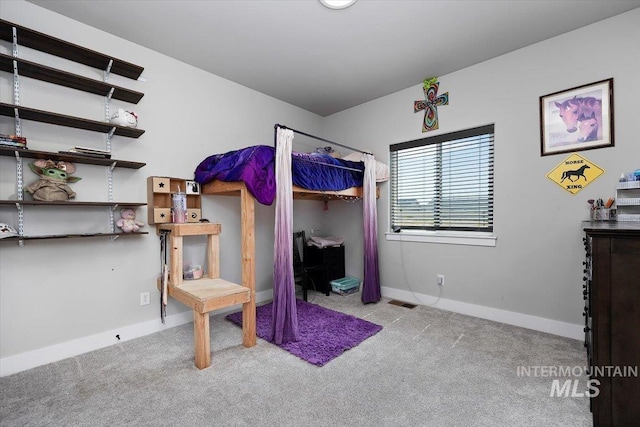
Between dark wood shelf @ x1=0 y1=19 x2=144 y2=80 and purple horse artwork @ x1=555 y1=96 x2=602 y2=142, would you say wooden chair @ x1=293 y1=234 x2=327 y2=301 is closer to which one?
dark wood shelf @ x1=0 y1=19 x2=144 y2=80

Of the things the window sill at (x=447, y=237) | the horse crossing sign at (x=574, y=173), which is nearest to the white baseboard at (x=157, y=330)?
the window sill at (x=447, y=237)

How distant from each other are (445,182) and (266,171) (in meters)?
2.13

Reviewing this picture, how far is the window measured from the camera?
2.92 meters

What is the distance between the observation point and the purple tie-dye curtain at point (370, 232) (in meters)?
3.29

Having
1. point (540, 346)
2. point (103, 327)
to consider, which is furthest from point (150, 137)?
point (540, 346)

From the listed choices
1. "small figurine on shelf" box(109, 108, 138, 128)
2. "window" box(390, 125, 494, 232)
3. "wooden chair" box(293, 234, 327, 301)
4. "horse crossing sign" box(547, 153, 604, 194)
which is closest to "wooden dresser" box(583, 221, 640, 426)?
"horse crossing sign" box(547, 153, 604, 194)

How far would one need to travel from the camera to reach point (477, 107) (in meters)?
2.88

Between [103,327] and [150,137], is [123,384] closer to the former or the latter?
[103,327]

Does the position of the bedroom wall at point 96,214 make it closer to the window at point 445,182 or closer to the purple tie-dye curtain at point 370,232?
the purple tie-dye curtain at point 370,232

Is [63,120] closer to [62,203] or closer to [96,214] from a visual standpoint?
[62,203]

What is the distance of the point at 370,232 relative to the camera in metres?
3.34

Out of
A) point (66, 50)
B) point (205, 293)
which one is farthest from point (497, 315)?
point (66, 50)

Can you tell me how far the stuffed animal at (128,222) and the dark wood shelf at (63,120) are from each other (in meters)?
0.66

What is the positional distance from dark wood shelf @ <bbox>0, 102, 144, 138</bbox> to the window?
289cm
